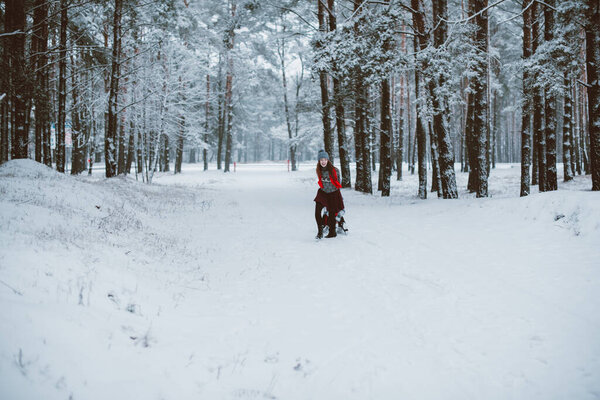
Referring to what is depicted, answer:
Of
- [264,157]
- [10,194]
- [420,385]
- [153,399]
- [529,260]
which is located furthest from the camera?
[264,157]

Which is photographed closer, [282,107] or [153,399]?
[153,399]

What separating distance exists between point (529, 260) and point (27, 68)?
13761 millimetres

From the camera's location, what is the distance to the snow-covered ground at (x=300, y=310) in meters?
2.69

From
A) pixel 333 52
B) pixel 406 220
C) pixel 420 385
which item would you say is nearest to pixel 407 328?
Answer: pixel 420 385

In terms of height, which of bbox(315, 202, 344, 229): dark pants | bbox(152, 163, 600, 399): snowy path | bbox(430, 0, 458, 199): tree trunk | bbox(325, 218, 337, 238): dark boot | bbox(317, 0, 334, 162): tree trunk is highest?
bbox(317, 0, 334, 162): tree trunk

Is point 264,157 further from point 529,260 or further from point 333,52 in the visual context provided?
point 529,260

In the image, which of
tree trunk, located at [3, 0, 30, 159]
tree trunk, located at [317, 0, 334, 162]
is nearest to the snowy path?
tree trunk, located at [3, 0, 30, 159]

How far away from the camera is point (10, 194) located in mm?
6898

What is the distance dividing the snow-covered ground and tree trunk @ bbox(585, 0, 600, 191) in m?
1.83

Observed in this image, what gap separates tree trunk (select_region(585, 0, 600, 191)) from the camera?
776 centimetres

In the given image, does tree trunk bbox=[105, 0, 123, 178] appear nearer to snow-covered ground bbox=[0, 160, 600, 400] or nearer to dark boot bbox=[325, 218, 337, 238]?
snow-covered ground bbox=[0, 160, 600, 400]

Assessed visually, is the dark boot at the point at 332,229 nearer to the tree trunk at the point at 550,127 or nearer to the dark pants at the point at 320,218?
the dark pants at the point at 320,218

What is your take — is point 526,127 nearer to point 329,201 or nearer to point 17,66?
point 329,201

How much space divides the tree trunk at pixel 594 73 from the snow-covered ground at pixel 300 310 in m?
1.83
